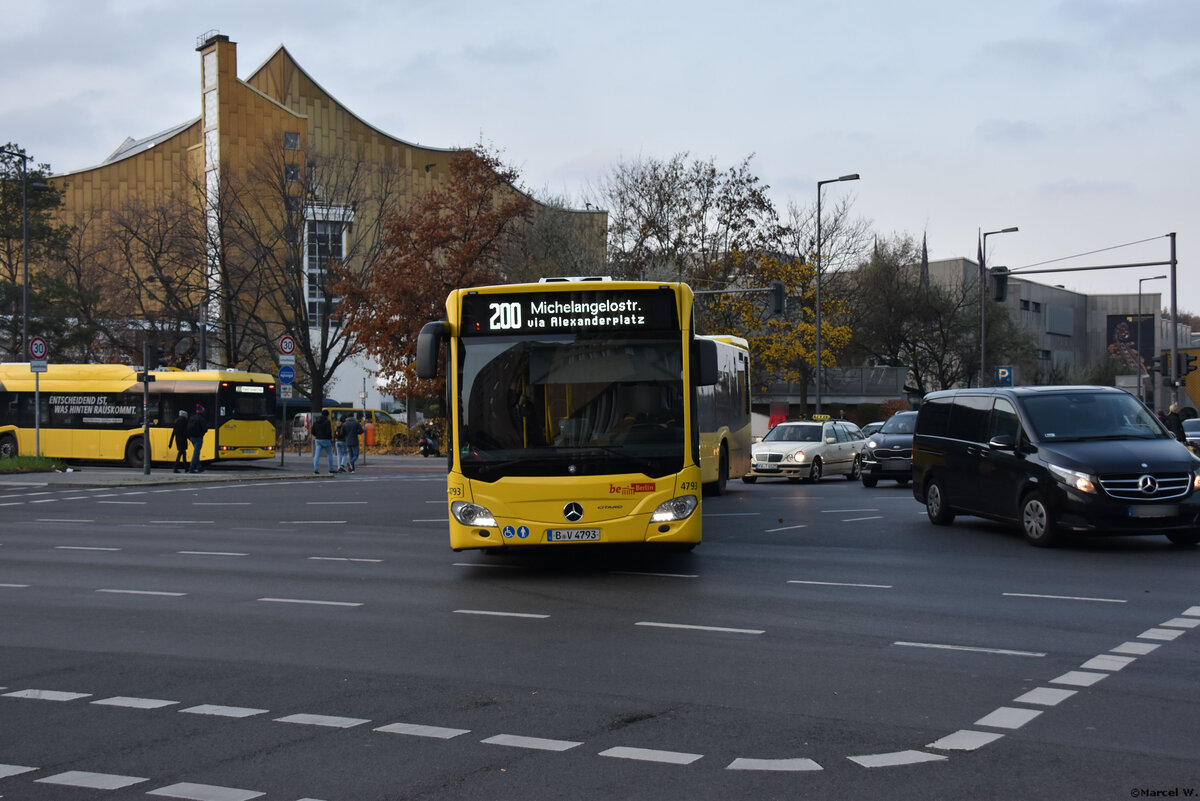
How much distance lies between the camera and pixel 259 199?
56750 millimetres

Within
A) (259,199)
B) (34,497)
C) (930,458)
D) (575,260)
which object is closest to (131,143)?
(259,199)

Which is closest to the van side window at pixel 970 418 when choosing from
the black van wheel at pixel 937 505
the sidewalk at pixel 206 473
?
the black van wheel at pixel 937 505

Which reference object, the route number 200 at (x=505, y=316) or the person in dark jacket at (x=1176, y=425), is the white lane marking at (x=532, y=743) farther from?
the person in dark jacket at (x=1176, y=425)

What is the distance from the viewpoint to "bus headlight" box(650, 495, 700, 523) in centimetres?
1218

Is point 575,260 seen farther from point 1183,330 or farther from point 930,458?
point 1183,330

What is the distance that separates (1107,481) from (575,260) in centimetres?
4417

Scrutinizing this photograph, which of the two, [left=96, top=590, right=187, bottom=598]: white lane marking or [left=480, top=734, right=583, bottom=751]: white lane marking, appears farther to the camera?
[left=96, top=590, right=187, bottom=598]: white lane marking

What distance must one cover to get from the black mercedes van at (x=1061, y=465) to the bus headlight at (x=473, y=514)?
6.67 metres

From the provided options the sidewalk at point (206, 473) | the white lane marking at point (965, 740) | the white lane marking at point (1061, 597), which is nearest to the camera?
the white lane marking at point (965, 740)

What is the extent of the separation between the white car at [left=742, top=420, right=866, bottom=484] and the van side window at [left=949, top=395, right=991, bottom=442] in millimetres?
11674

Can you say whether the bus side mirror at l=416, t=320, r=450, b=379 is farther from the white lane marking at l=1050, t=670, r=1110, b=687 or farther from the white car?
the white car

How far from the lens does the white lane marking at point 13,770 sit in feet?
19.0

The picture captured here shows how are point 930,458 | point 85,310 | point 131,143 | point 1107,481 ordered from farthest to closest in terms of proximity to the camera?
point 131,143, point 85,310, point 930,458, point 1107,481

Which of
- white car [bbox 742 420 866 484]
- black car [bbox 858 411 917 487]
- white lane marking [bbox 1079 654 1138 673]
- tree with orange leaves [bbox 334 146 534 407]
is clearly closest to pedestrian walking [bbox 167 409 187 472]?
tree with orange leaves [bbox 334 146 534 407]
